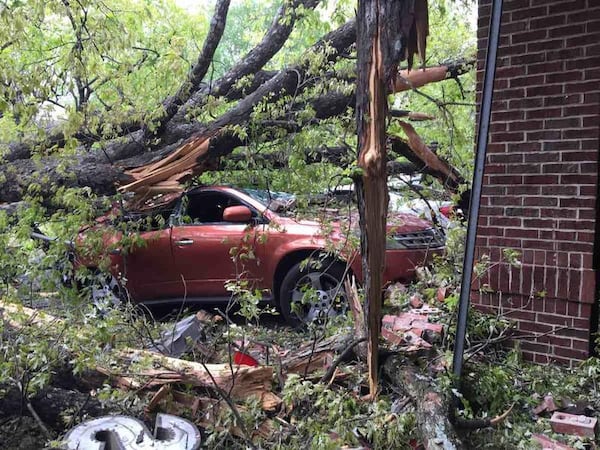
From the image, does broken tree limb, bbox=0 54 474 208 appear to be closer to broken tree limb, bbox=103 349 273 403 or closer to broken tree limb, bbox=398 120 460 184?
broken tree limb, bbox=398 120 460 184

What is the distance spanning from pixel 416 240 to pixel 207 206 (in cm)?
266

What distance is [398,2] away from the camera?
328cm

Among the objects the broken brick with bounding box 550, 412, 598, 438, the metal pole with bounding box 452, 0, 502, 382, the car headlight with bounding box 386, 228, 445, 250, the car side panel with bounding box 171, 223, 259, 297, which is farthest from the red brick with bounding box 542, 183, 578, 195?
the car side panel with bounding box 171, 223, 259, 297

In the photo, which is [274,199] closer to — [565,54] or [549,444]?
[565,54]

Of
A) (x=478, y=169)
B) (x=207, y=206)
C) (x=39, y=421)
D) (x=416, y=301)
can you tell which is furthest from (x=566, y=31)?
(x=39, y=421)

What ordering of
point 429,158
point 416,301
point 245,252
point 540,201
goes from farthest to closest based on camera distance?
1. point 429,158
2. point 245,252
3. point 416,301
4. point 540,201

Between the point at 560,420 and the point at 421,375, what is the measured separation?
35.0 inches

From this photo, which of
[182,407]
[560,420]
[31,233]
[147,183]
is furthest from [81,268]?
[560,420]

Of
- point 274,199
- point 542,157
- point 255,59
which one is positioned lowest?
point 274,199

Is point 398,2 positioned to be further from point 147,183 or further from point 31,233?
point 31,233

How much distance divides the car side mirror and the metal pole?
3488mm

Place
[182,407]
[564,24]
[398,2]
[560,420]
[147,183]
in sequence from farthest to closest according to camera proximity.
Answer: [147,183], [564,24], [182,407], [560,420], [398,2]

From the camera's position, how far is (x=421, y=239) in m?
6.48

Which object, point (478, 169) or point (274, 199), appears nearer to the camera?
point (478, 169)
